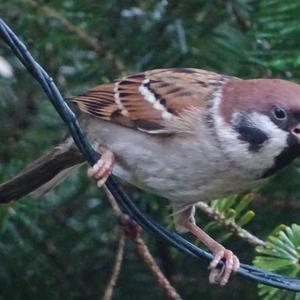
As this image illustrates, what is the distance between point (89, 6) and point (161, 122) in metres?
0.28

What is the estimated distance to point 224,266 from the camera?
7.21 feet

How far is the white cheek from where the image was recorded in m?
2.11

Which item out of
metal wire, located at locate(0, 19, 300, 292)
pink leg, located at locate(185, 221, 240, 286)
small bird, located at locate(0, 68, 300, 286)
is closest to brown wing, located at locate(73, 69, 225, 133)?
small bird, located at locate(0, 68, 300, 286)

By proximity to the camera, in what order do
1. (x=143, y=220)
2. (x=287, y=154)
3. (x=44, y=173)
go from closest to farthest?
(x=143, y=220) < (x=287, y=154) < (x=44, y=173)

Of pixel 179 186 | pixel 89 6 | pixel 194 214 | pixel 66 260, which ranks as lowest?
pixel 66 260

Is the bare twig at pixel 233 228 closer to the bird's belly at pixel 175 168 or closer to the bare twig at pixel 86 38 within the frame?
the bird's belly at pixel 175 168

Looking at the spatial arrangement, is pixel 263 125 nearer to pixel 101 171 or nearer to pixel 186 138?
pixel 186 138

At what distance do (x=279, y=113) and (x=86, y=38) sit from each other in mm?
447

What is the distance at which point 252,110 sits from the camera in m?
2.17

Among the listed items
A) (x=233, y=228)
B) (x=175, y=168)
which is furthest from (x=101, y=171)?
(x=233, y=228)

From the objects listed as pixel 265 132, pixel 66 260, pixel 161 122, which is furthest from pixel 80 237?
pixel 265 132

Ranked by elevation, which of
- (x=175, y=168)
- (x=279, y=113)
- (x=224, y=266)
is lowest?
(x=224, y=266)

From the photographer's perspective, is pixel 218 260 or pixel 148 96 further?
pixel 148 96

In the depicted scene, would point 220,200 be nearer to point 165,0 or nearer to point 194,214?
point 194,214
